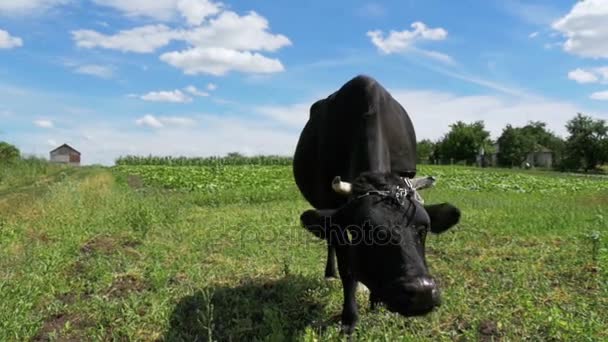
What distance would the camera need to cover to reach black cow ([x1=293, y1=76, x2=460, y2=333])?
3.01 metres

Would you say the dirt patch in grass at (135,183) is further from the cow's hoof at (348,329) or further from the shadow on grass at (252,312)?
the cow's hoof at (348,329)

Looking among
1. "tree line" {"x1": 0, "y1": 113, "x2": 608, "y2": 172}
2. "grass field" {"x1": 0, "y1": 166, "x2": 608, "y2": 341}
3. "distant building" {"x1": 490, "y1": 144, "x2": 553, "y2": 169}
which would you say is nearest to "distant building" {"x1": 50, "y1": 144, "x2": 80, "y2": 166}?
"tree line" {"x1": 0, "y1": 113, "x2": 608, "y2": 172}

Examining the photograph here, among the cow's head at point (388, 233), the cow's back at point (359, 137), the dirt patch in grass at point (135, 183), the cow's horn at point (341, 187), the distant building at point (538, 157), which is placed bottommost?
the dirt patch in grass at point (135, 183)

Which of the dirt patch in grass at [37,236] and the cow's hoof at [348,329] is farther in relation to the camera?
the dirt patch in grass at [37,236]

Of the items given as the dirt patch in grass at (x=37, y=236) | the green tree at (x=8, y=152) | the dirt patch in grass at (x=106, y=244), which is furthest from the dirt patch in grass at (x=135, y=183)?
the dirt patch in grass at (x=106, y=244)

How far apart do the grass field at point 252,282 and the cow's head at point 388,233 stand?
0.69m

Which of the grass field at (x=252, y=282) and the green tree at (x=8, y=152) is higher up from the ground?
the green tree at (x=8, y=152)

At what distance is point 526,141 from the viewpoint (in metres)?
70.2

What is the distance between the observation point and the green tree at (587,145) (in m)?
54.7

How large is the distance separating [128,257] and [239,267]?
1468 mm

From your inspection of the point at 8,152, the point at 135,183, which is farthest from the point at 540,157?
the point at 8,152

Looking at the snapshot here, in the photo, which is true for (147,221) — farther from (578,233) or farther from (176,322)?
(578,233)

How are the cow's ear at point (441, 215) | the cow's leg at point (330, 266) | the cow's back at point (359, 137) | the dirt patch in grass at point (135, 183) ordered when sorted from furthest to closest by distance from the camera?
the dirt patch in grass at point (135, 183)
the cow's leg at point (330, 266)
the cow's back at point (359, 137)
the cow's ear at point (441, 215)

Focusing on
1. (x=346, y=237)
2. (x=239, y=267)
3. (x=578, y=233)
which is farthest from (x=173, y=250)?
(x=578, y=233)
